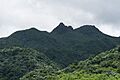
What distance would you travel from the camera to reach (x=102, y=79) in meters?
200

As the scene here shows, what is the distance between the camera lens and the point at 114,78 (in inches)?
7589

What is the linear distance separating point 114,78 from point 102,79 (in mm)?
9213
